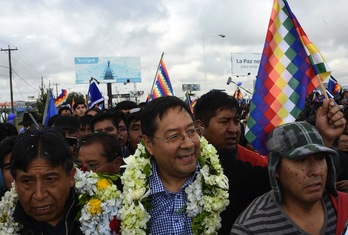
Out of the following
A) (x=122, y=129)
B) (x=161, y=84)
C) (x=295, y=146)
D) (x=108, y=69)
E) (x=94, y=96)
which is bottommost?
(x=295, y=146)

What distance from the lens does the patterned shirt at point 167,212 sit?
2465 millimetres

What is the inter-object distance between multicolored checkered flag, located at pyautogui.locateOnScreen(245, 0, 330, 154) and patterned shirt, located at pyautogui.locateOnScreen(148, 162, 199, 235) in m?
1.09

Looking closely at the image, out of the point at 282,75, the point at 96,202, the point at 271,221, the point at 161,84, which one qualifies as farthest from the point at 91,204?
the point at 161,84

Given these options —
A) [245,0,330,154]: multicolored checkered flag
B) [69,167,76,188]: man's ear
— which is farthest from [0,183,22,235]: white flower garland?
[245,0,330,154]: multicolored checkered flag

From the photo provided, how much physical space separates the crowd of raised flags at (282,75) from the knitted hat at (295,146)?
1079 millimetres

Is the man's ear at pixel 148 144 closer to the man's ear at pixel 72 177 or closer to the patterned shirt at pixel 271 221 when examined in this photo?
the man's ear at pixel 72 177

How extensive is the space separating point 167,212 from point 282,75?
172 cm

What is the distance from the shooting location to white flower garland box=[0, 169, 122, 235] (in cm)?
245

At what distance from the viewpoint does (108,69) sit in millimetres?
39688

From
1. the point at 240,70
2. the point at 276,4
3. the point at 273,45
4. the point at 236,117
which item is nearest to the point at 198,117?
the point at 236,117

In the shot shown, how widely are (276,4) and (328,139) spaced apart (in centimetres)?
146

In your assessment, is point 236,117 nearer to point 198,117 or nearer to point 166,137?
point 198,117

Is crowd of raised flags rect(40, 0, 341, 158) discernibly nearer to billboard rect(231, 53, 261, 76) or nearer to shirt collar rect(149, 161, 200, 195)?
shirt collar rect(149, 161, 200, 195)

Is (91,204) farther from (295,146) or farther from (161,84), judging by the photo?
(161,84)
